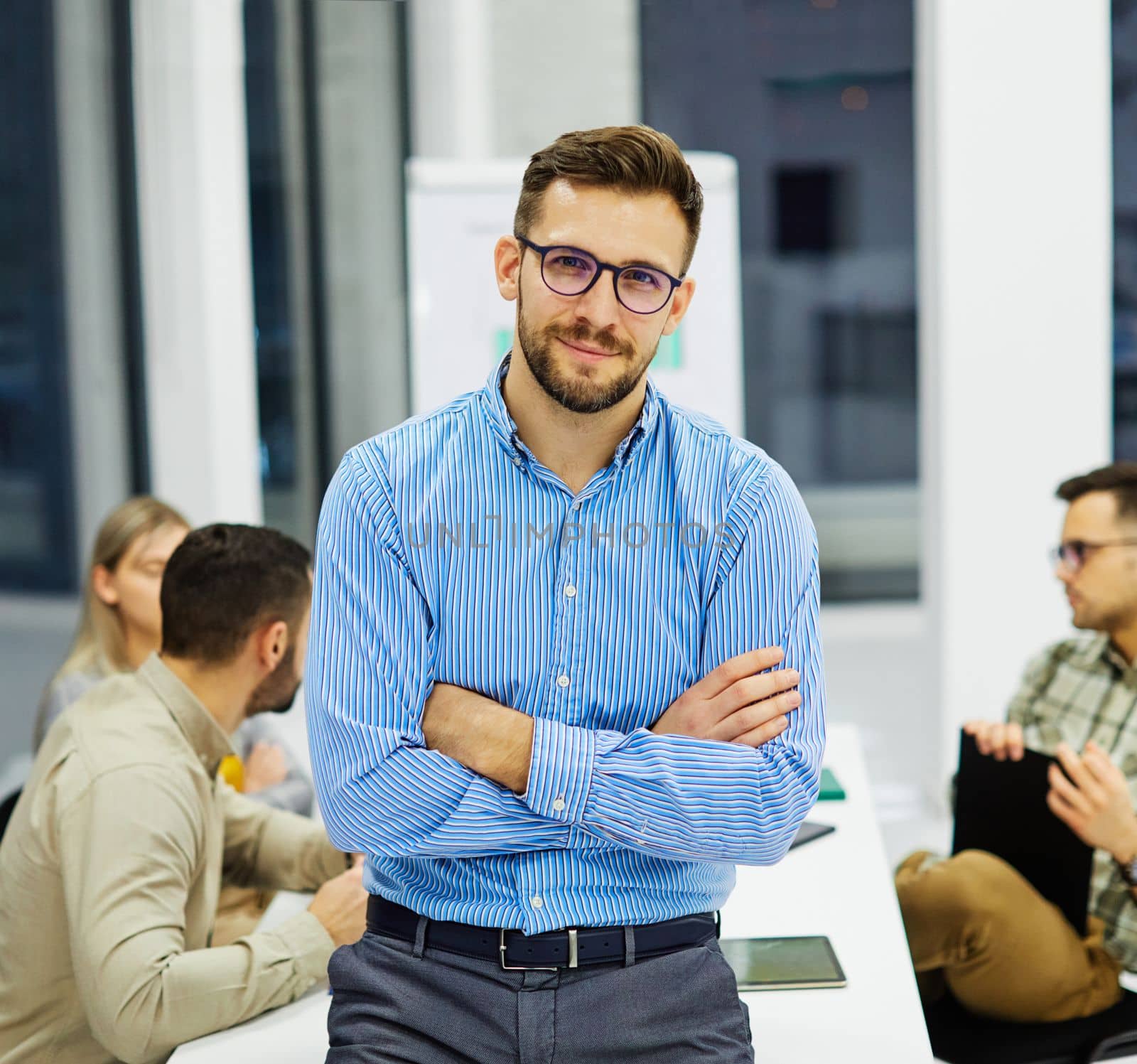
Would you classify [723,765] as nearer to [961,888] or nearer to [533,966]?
[533,966]

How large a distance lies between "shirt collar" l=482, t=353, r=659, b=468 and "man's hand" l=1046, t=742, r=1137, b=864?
1.01 m

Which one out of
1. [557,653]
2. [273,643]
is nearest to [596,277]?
[557,653]

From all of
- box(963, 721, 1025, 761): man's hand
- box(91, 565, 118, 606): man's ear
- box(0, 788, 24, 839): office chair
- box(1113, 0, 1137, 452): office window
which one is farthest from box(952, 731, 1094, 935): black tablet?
box(1113, 0, 1137, 452): office window

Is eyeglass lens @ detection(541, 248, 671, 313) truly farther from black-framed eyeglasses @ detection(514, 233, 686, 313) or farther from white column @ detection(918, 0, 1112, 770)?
white column @ detection(918, 0, 1112, 770)

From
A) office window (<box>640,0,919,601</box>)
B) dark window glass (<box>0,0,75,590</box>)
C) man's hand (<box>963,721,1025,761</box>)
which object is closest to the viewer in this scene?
man's hand (<box>963,721,1025,761</box>)

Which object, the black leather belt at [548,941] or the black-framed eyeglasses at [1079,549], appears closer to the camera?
the black leather belt at [548,941]

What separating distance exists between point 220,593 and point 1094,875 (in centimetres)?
165

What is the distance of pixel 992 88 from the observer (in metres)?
3.87

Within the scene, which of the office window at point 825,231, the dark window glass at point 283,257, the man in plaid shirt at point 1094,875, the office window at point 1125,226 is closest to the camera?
the man in plaid shirt at point 1094,875

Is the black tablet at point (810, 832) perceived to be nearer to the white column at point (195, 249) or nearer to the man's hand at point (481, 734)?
the man's hand at point (481, 734)

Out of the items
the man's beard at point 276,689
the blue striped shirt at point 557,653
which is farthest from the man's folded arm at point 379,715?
the man's beard at point 276,689

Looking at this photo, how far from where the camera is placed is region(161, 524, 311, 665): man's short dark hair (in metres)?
1.89

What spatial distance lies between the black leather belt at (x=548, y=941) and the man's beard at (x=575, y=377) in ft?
1.91

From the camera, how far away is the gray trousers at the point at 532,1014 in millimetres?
1375
